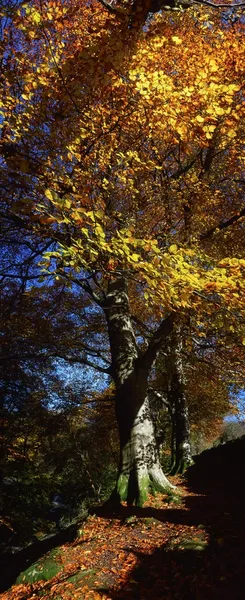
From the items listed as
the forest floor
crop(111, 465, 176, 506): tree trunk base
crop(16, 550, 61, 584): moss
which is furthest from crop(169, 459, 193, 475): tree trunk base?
crop(16, 550, 61, 584): moss

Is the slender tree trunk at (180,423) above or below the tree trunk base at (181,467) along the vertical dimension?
above

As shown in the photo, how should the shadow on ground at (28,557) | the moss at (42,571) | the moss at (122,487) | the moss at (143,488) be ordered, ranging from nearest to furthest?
1. the moss at (42,571)
2. the shadow on ground at (28,557)
3. the moss at (143,488)
4. the moss at (122,487)

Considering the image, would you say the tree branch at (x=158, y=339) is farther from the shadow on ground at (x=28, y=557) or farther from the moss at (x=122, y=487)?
the shadow on ground at (x=28, y=557)

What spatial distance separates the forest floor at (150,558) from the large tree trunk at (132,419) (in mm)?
526

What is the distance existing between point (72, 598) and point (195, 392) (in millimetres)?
16881

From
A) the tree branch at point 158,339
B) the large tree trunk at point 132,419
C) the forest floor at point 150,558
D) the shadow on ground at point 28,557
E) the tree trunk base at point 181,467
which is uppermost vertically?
the tree branch at point 158,339

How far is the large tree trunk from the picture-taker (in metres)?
7.66

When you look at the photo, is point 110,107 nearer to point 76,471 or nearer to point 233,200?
point 233,200

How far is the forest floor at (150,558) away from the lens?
171 inches

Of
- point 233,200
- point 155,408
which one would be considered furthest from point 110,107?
point 155,408

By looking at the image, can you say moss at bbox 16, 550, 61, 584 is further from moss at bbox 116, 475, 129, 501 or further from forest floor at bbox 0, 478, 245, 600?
moss at bbox 116, 475, 129, 501

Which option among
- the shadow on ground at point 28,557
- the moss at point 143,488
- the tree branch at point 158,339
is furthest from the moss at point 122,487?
the tree branch at point 158,339

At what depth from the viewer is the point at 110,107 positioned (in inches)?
313

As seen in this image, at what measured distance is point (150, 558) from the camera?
17.0 ft
